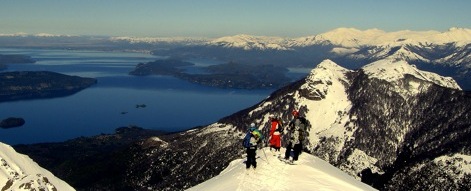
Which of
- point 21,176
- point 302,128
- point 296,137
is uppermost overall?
point 302,128

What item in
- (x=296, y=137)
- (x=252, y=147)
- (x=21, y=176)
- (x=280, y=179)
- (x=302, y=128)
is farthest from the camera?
(x=21, y=176)

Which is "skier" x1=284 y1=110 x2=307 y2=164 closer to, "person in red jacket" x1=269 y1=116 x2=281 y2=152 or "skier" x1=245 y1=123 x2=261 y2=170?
"person in red jacket" x1=269 y1=116 x2=281 y2=152

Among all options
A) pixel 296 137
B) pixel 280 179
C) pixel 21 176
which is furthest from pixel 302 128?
pixel 21 176

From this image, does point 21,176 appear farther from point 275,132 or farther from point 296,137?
point 296,137

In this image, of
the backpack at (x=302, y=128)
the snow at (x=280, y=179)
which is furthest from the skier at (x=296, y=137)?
the snow at (x=280, y=179)

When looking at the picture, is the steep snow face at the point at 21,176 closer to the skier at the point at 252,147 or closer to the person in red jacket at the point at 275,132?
the person in red jacket at the point at 275,132

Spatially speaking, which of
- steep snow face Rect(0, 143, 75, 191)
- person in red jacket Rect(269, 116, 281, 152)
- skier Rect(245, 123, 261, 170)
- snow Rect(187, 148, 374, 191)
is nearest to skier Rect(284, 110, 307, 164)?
snow Rect(187, 148, 374, 191)

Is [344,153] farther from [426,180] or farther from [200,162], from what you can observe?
[200,162]

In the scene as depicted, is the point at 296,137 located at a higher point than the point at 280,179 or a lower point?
higher

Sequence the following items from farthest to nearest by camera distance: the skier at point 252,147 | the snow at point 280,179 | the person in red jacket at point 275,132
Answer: the person in red jacket at point 275,132 < the skier at point 252,147 < the snow at point 280,179

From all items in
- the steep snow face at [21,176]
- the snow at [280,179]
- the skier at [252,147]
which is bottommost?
the steep snow face at [21,176]
